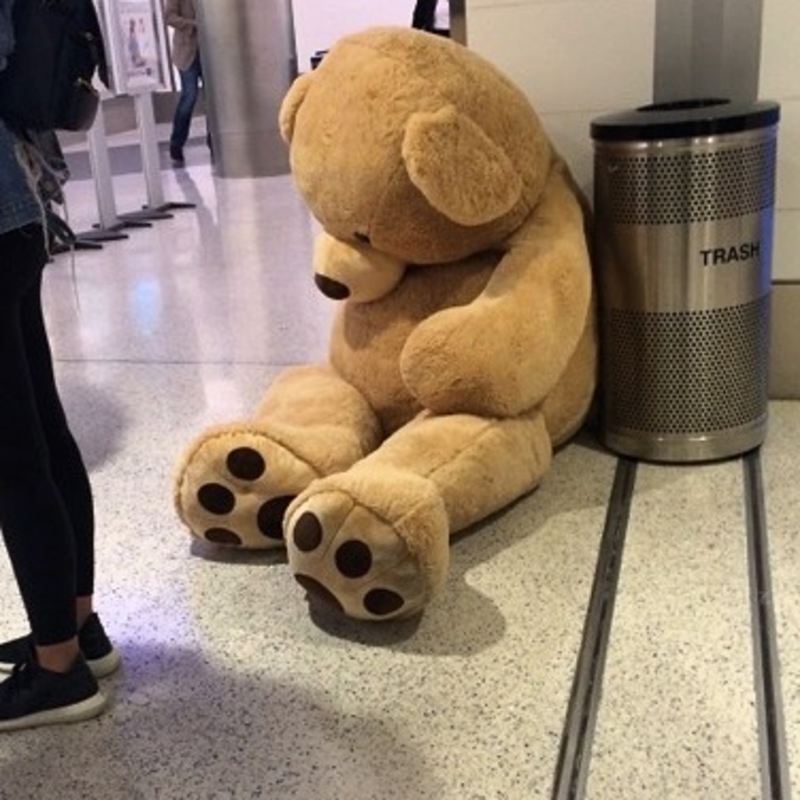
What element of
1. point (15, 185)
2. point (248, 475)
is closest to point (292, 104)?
point (248, 475)

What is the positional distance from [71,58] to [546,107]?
1227 millimetres

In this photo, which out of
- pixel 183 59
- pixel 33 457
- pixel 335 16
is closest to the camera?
pixel 33 457

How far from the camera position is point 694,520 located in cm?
173

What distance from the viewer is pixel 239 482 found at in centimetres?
165

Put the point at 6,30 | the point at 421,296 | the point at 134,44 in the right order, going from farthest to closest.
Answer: the point at 134,44 → the point at 421,296 → the point at 6,30

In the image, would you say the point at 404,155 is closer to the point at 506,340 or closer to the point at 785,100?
the point at 506,340

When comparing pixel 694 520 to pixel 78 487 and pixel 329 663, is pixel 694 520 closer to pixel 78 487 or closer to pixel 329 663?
pixel 329 663

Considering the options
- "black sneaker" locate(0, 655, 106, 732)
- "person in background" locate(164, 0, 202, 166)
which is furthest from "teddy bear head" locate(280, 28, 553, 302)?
"person in background" locate(164, 0, 202, 166)

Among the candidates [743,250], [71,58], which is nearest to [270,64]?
[743,250]

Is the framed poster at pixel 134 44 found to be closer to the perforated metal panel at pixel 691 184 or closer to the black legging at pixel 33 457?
the perforated metal panel at pixel 691 184

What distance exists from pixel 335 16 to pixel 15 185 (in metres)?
7.76

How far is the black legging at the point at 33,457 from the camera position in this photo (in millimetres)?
1177

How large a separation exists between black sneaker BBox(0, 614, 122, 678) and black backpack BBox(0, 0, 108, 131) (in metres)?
0.66

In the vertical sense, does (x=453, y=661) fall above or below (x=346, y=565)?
below
